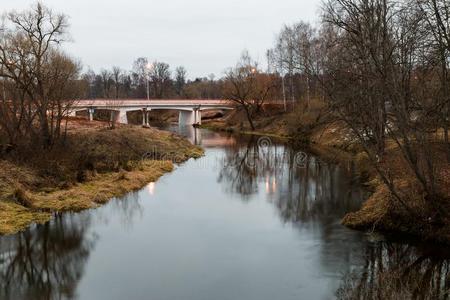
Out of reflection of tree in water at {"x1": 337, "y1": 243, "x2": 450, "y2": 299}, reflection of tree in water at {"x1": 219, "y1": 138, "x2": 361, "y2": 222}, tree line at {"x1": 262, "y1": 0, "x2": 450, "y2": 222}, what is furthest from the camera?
reflection of tree in water at {"x1": 219, "y1": 138, "x2": 361, "y2": 222}

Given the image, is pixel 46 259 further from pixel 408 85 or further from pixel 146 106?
pixel 146 106

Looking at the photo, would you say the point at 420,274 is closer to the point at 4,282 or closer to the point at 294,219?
the point at 294,219

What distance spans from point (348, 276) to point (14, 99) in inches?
845

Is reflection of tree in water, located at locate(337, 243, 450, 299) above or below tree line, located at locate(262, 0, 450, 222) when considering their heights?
below

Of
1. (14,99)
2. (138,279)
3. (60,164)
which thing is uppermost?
(14,99)

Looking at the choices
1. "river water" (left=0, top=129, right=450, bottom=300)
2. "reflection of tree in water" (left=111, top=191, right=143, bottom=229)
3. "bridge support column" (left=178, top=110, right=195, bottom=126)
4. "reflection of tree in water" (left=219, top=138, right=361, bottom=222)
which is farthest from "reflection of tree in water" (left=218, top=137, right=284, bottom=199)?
"bridge support column" (left=178, top=110, right=195, bottom=126)

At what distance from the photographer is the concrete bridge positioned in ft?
201

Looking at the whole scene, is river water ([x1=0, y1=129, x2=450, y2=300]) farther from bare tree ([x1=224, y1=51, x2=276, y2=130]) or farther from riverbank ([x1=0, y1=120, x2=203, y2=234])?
bare tree ([x1=224, y1=51, x2=276, y2=130])

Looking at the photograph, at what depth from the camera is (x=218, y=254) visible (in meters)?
15.9

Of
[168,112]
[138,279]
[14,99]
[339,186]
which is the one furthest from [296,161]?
[168,112]

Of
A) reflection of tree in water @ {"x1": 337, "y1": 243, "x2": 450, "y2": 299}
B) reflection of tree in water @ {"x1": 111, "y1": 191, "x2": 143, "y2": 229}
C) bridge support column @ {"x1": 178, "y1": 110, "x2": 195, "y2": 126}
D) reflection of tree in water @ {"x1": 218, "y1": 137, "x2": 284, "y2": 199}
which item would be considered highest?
bridge support column @ {"x1": 178, "y1": 110, "x2": 195, "y2": 126}

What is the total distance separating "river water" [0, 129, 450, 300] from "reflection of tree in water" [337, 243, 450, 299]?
3 centimetres

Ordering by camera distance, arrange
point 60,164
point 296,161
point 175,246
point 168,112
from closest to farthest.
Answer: point 175,246, point 60,164, point 296,161, point 168,112

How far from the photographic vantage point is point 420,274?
44.1 ft
